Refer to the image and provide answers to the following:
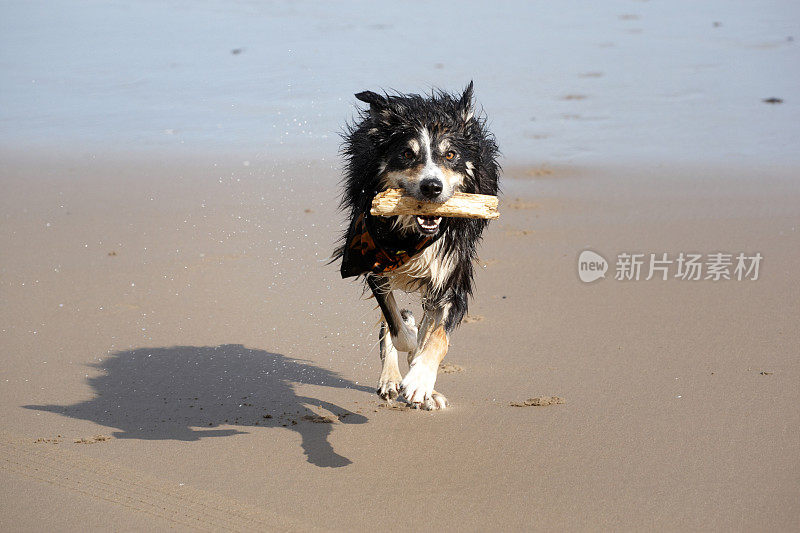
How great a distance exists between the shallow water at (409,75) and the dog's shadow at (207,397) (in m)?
5.66

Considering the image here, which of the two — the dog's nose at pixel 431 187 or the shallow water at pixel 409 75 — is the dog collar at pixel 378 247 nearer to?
the dog's nose at pixel 431 187

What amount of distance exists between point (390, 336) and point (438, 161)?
1.29m

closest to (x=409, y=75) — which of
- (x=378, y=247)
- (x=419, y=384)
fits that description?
(x=378, y=247)

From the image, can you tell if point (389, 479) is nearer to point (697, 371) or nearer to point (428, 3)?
point (697, 371)

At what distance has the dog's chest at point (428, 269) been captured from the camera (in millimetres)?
5188

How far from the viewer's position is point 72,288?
748 cm

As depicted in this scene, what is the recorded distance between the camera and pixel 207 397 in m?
5.73

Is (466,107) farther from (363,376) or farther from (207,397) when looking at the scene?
(207,397)

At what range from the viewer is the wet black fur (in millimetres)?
4875

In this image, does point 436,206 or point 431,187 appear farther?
point 436,206

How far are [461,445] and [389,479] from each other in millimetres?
552

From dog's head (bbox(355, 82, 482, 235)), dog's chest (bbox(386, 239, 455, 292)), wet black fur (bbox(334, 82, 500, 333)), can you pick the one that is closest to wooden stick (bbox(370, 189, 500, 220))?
dog's head (bbox(355, 82, 482, 235))

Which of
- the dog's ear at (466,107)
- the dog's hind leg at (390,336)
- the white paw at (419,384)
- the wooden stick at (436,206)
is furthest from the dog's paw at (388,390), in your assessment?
the dog's ear at (466,107)

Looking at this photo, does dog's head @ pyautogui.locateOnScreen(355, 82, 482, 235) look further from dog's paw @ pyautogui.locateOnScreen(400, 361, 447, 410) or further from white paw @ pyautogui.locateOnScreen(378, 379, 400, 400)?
white paw @ pyautogui.locateOnScreen(378, 379, 400, 400)
